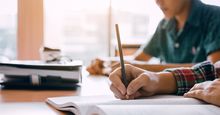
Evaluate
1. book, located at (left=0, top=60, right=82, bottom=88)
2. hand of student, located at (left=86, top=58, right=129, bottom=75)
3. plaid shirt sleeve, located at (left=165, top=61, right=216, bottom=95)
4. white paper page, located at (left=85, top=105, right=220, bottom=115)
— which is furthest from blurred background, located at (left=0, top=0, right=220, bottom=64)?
white paper page, located at (left=85, top=105, right=220, bottom=115)

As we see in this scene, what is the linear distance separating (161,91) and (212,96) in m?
0.26

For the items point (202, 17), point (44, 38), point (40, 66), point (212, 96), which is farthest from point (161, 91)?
point (44, 38)

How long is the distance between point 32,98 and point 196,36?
3.39ft

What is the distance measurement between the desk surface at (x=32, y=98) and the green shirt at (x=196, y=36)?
2.05ft

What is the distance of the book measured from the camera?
1.12 metres

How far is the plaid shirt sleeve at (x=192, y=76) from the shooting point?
3.13 feet

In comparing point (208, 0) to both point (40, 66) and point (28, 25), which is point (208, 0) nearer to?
point (28, 25)

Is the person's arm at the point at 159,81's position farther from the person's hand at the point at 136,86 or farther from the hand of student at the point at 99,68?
the hand of student at the point at 99,68

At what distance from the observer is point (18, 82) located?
44.3 inches

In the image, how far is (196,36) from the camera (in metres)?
1.71

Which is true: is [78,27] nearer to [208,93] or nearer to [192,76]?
[192,76]

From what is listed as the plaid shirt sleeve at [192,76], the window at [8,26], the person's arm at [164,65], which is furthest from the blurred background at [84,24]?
the plaid shirt sleeve at [192,76]

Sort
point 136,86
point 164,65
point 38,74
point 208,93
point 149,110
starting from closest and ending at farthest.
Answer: point 149,110, point 208,93, point 136,86, point 38,74, point 164,65

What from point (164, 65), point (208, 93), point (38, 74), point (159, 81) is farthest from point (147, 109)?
point (164, 65)
